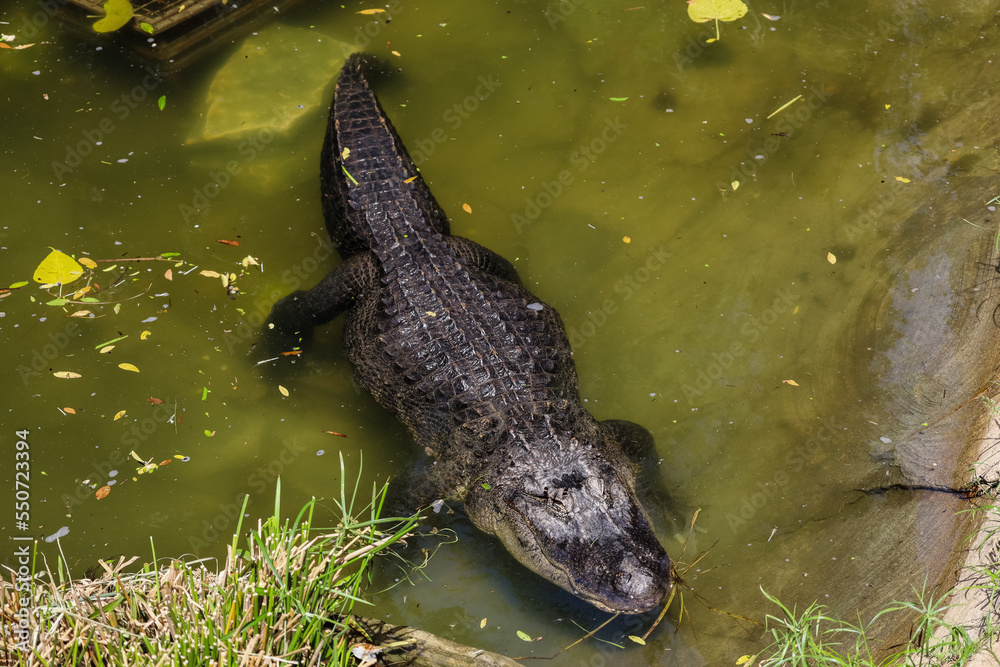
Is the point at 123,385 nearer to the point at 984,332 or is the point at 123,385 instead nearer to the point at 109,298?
the point at 109,298

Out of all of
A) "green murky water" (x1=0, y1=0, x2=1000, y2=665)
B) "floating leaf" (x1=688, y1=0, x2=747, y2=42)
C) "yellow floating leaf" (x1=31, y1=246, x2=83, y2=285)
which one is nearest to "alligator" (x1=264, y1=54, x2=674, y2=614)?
"green murky water" (x1=0, y1=0, x2=1000, y2=665)

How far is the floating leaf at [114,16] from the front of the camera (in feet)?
20.0

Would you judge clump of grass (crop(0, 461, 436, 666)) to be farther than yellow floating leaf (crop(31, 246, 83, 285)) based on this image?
No

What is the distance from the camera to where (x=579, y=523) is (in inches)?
143

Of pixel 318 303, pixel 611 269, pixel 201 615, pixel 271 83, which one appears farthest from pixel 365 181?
pixel 201 615

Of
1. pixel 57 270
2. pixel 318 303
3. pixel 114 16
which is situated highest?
pixel 114 16

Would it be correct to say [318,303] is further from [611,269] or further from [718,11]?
[718,11]

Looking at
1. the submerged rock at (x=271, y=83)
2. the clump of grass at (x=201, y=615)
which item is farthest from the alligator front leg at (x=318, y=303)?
the clump of grass at (x=201, y=615)

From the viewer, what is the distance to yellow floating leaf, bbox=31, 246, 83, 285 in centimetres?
495

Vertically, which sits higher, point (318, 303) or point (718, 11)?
point (718, 11)

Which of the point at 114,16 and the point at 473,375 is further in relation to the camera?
the point at 114,16

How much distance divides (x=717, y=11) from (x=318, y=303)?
4678 millimetres

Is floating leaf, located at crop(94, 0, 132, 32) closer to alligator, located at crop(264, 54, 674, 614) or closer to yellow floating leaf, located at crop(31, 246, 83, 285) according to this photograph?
yellow floating leaf, located at crop(31, 246, 83, 285)

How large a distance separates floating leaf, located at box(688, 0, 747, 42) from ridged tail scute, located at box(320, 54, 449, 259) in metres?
3.34
